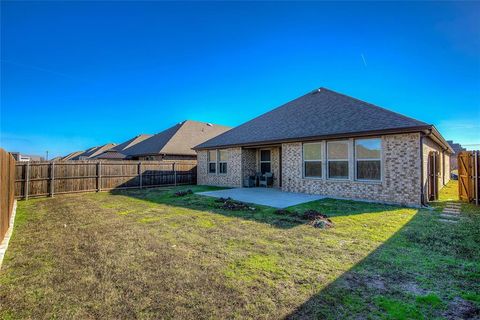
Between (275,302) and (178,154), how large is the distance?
2044 centimetres

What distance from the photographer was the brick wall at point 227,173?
1521 cm

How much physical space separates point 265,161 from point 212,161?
4.36 m

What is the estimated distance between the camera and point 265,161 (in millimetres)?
15242

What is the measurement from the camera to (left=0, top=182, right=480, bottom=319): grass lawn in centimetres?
261

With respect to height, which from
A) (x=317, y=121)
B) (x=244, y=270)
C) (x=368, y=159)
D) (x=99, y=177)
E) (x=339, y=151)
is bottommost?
(x=244, y=270)

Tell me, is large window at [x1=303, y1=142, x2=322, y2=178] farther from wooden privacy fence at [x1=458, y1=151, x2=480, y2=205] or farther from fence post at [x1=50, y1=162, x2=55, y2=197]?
fence post at [x1=50, y1=162, x2=55, y2=197]

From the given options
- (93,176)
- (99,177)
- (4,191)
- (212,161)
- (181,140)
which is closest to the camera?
(4,191)

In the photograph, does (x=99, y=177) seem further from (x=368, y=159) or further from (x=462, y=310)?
(x=462, y=310)

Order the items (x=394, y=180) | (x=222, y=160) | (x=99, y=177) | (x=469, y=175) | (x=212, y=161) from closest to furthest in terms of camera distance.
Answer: (x=394, y=180), (x=469, y=175), (x=99, y=177), (x=222, y=160), (x=212, y=161)

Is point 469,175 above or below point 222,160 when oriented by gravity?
below

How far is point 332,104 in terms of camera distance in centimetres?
1320

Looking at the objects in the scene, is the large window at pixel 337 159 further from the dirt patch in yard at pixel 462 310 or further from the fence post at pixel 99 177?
the fence post at pixel 99 177

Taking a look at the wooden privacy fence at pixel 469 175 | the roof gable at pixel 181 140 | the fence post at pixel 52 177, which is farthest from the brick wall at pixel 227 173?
the wooden privacy fence at pixel 469 175

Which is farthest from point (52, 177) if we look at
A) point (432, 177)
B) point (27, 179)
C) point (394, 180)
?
point (432, 177)
